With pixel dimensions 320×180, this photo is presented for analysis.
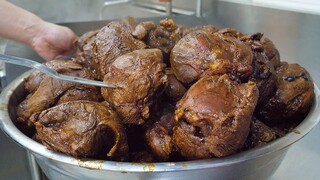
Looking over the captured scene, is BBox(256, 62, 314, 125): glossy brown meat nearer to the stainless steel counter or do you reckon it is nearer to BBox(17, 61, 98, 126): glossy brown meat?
the stainless steel counter

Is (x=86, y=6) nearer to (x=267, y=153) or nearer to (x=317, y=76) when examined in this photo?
(x=317, y=76)

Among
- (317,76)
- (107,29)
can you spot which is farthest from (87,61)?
(317,76)

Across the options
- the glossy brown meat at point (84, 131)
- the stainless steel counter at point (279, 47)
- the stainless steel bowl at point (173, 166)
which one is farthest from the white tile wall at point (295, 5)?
the glossy brown meat at point (84, 131)

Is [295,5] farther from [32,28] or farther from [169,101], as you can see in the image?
[32,28]

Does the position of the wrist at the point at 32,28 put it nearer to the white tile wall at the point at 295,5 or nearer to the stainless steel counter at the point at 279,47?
the stainless steel counter at the point at 279,47

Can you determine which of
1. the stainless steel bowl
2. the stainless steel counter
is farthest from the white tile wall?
the stainless steel bowl

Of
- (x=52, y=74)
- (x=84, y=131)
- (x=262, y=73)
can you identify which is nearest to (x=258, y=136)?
(x=262, y=73)
